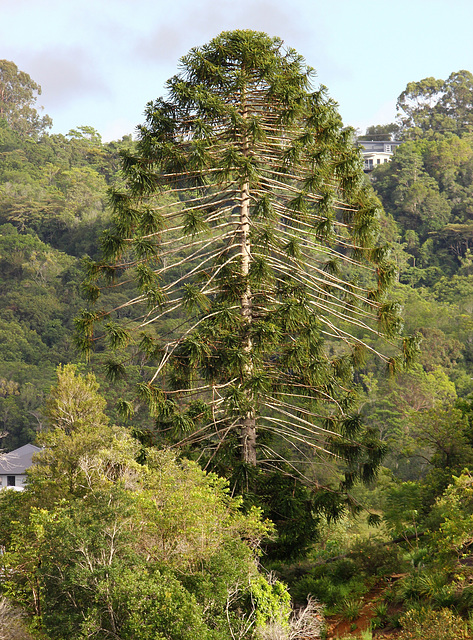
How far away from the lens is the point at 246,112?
1544cm

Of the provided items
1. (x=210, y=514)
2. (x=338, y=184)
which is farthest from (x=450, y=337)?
(x=210, y=514)

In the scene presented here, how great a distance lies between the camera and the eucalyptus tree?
1346cm

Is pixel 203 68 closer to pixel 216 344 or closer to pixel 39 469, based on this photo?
pixel 216 344

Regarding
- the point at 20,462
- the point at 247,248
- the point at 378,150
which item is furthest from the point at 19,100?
the point at 247,248

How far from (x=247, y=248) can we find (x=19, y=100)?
108 m

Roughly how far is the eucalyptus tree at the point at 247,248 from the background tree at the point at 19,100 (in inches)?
3993

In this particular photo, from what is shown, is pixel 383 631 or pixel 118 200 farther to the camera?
pixel 118 200

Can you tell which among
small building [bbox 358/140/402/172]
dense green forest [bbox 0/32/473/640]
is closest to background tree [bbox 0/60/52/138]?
small building [bbox 358/140/402/172]

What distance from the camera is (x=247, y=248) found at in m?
14.7

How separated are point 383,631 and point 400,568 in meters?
2.21

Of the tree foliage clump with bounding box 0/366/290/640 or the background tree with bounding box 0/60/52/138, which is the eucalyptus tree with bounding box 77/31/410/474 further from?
the background tree with bounding box 0/60/52/138

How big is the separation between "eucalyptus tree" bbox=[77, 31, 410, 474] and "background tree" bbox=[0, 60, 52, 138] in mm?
101412

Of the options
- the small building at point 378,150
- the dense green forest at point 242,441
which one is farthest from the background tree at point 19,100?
the dense green forest at point 242,441

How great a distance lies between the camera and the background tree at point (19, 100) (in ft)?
360
